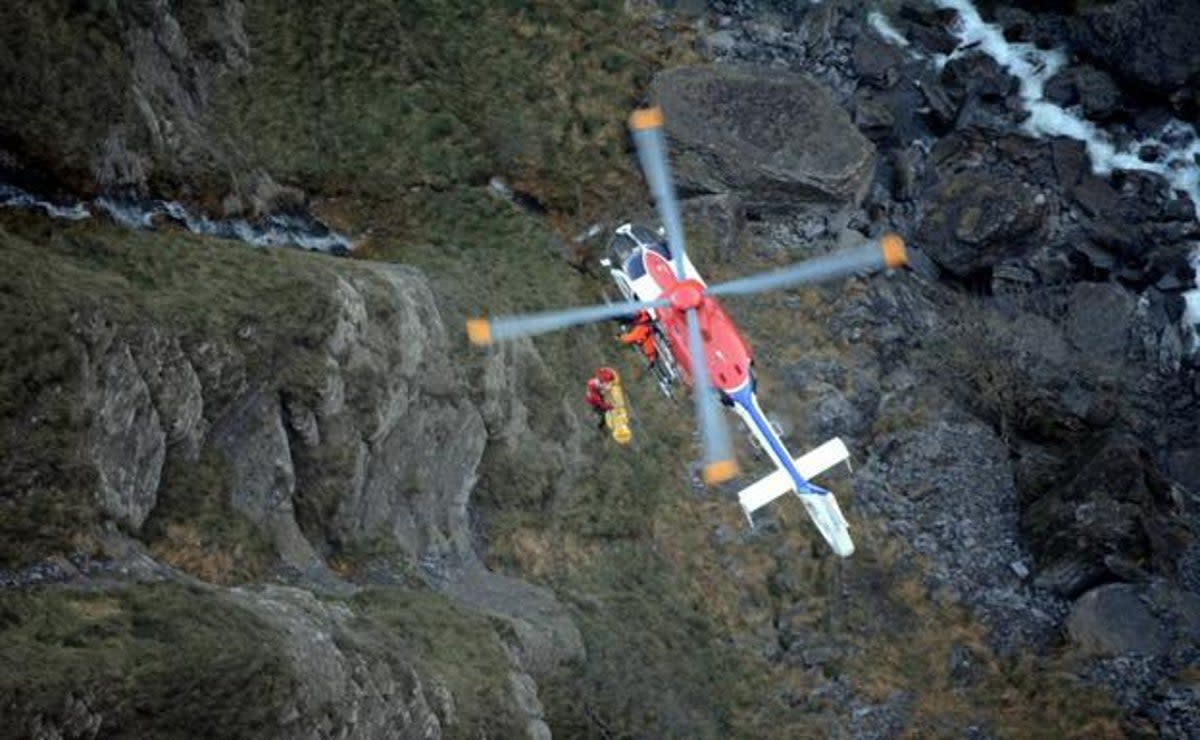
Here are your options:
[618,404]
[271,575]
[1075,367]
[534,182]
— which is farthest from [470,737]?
[1075,367]

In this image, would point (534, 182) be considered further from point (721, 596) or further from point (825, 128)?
point (721, 596)

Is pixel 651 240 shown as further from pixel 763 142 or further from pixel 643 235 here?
pixel 763 142

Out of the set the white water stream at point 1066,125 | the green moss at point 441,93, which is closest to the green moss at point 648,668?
the green moss at point 441,93

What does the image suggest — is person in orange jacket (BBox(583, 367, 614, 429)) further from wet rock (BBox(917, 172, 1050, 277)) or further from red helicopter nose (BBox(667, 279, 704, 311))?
wet rock (BBox(917, 172, 1050, 277))

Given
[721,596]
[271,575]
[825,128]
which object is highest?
[271,575]

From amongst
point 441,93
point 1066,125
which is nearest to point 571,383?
point 441,93

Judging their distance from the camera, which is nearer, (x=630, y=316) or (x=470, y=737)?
(x=470, y=737)
